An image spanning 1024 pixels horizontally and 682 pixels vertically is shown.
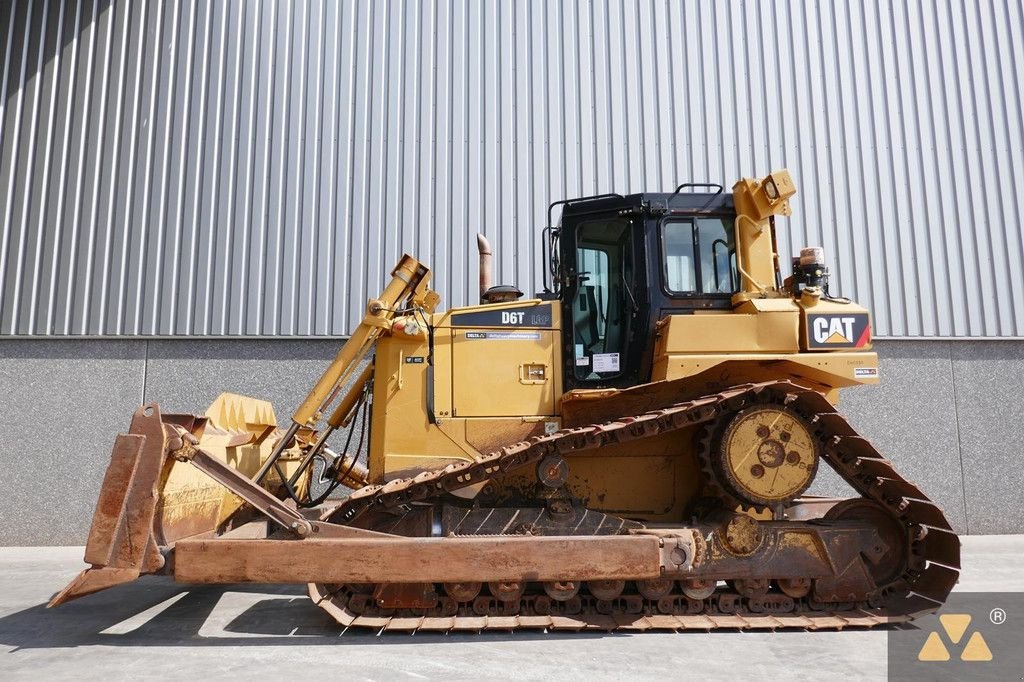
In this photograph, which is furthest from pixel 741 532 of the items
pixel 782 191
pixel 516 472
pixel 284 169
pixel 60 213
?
pixel 60 213

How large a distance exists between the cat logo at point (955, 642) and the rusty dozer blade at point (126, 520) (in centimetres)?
508

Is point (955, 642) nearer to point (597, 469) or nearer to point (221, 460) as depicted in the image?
point (597, 469)

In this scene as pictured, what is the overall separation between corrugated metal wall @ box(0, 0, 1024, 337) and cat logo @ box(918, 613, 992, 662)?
568cm

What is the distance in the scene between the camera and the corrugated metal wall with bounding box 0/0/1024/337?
9039 mm

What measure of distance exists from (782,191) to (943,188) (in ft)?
21.8

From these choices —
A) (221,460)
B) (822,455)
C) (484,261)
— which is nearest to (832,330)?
(822,455)

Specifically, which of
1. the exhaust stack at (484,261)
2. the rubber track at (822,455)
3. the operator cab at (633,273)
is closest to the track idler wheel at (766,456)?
the rubber track at (822,455)

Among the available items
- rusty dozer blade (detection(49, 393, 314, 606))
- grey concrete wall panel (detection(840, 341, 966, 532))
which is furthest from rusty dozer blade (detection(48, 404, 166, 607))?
grey concrete wall panel (detection(840, 341, 966, 532))

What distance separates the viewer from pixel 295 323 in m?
8.92

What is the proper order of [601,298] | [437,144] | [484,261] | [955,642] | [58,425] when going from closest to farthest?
1. [955,642]
2. [601,298]
3. [484,261]
4. [58,425]
5. [437,144]

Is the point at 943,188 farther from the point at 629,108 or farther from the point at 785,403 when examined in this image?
the point at 785,403

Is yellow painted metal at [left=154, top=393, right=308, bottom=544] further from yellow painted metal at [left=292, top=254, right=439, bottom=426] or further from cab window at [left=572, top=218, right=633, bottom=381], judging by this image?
cab window at [left=572, top=218, right=633, bottom=381]

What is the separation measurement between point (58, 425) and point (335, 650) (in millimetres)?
7121

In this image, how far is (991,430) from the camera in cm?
918
